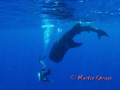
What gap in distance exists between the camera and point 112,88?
125 feet

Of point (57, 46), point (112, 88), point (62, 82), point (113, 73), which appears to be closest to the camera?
point (57, 46)

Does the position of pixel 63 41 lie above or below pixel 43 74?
above

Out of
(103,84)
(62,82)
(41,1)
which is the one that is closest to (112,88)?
(103,84)

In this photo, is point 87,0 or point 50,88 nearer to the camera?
point 87,0

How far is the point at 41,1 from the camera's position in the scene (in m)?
14.8

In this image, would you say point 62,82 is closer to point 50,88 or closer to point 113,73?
point 50,88

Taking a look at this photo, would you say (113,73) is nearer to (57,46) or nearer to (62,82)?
(62,82)

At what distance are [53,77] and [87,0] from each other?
34564 millimetres

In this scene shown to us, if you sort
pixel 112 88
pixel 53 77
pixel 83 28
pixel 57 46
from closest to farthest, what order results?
pixel 57 46, pixel 83 28, pixel 112 88, pixel 53 77

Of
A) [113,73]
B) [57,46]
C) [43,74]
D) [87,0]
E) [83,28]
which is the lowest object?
[113,73]

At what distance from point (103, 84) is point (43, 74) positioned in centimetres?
2883

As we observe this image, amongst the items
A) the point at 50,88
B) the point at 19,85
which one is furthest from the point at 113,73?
the point at 19,85

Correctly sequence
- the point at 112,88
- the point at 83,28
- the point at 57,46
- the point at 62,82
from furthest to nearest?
the point at 62,82
the point at 112,88
the point at 83,28
the point at 57,46

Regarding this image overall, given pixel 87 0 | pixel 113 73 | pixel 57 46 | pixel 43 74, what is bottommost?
pixel 113 73
